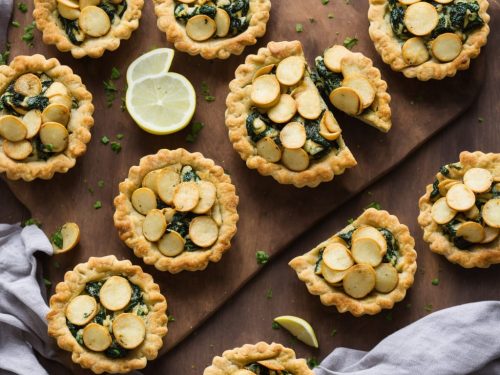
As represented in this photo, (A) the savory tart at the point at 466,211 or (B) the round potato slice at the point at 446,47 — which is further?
(B) the round potato slice at the point at 446,47

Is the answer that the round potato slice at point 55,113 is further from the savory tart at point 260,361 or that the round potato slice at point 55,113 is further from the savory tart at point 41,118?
the savory tart at point 260,361

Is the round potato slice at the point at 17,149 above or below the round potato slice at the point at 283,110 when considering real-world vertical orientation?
below

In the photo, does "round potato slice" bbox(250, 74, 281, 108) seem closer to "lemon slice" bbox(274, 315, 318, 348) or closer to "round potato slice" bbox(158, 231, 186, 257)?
"round potato slice" bbox(158, 231, 186, 257)

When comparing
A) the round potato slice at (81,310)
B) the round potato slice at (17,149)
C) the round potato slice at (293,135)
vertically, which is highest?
the round potato slice at (293,135)

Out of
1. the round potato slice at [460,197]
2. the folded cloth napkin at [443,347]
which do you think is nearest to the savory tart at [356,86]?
the round potato slice at [460,197]

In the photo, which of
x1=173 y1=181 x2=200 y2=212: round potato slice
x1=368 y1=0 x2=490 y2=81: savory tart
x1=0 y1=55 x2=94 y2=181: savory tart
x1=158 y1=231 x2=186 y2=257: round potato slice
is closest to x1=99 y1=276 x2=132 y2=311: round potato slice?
x1=158 y1=231 x2=186 y2=257: round potato slice

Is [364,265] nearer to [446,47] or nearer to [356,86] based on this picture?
[356,86]
